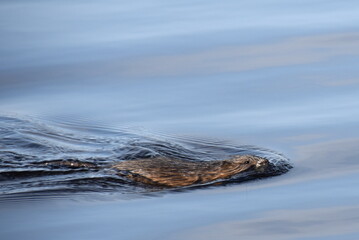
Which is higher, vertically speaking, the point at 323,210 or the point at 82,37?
the point at 82,37

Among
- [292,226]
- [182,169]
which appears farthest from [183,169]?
[292,226]

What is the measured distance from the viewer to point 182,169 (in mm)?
7297

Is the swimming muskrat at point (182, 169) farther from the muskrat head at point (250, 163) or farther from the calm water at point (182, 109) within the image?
the calm water at point (182, 109)

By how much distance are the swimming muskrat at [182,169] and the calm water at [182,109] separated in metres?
0.19

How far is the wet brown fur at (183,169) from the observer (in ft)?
23.4

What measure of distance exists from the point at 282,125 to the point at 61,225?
2986 millimetres

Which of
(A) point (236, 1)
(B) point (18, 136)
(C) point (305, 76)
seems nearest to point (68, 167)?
(B) point (18, 136)

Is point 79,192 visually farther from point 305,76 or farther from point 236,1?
point 236,1

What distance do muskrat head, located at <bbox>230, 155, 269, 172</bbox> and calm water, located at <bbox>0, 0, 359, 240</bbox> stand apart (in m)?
0.19

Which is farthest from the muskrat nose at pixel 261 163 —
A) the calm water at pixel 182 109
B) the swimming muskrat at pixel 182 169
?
the calm water at pixel 182 109

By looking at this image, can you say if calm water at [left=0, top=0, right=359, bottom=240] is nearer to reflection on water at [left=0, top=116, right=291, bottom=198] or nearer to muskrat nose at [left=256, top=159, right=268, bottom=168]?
reflection on water at [left=0, top=116, right=291, bottom=198]

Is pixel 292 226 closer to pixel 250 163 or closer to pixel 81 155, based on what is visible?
pixel 250 163

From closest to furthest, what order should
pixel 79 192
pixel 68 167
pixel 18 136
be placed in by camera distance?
pixel 79 192 → pixel 68 167 → pixel 18 136

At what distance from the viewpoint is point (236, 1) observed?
42.9ft
